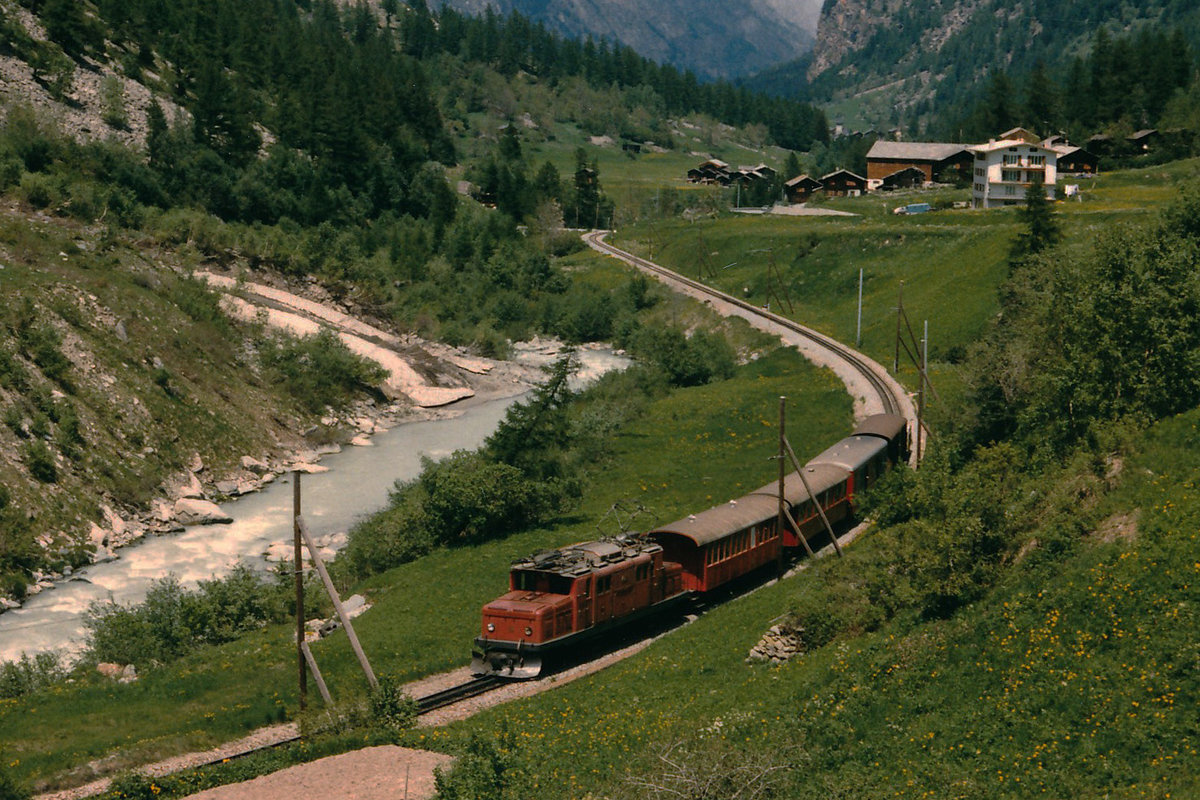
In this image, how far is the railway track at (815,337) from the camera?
220ft

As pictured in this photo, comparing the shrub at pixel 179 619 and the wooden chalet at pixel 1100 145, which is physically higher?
the wooden chalet at pixel 1100 145

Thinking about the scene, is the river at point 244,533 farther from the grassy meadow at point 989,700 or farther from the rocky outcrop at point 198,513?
the grassy meadow at point 989,700

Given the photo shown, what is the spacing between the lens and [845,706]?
86.0ft

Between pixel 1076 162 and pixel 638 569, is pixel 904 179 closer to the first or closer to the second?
pixel 1076 162

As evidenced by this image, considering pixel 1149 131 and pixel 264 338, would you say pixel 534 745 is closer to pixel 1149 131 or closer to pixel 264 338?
pixel 264 338

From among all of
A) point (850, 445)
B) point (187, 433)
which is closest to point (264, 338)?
point (187, 433)

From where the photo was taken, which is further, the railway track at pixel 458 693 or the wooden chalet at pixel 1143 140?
the wooden chalet at pixel 1143 140

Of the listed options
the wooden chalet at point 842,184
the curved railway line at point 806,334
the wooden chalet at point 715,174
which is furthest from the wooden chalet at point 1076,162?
the wooden chalet at point 715,174

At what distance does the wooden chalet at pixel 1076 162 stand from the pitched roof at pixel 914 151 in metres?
27.0

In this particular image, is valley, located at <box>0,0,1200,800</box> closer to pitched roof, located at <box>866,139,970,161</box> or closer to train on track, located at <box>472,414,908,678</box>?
train on track, located at <box>472,414,908,678</box>

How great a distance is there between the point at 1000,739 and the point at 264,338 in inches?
2671

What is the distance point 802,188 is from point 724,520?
439 ft

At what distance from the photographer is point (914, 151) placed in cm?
16800

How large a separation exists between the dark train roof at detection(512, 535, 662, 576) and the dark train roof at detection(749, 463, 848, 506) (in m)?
8.16
